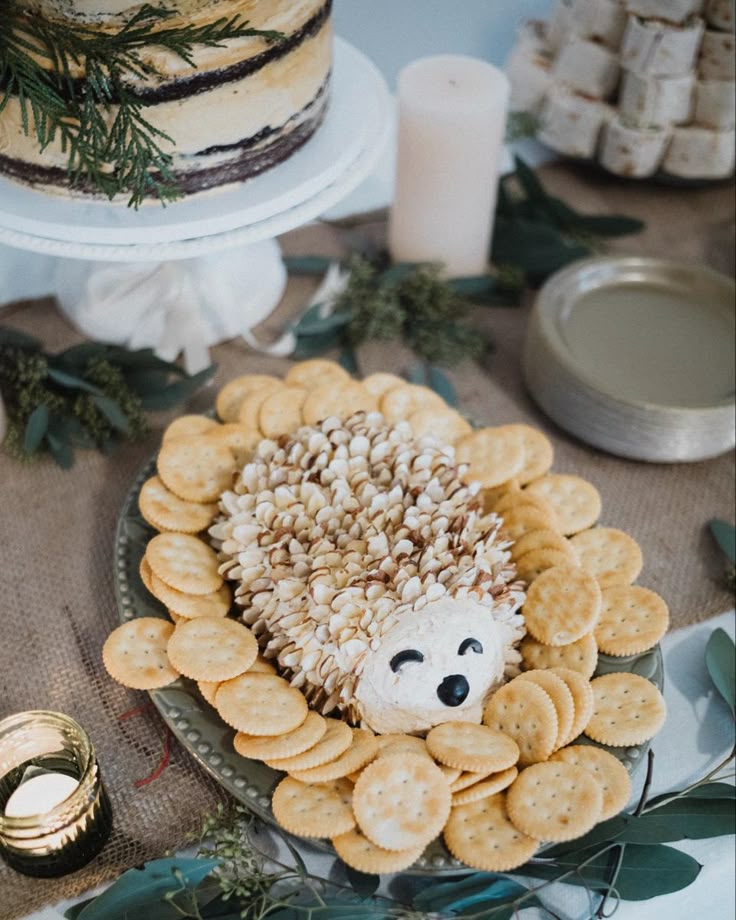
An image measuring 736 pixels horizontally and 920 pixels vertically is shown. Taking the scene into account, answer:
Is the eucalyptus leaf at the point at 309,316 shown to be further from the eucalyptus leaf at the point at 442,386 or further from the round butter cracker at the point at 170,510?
the round butter cracker at the point at 170,510

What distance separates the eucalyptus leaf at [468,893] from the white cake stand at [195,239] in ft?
1.52

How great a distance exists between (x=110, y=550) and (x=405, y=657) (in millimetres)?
335

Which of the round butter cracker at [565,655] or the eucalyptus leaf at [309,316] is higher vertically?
the round butter cracker at [565,655]

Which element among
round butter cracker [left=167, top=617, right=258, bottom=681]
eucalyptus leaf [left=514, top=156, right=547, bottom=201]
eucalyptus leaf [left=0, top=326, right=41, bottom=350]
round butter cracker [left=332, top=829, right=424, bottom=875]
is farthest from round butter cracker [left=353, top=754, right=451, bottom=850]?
eucalyptus leaf [left=514, top=156, right=547, bottom=201]

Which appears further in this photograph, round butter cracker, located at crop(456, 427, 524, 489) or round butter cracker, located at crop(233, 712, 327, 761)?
round butter cracker, located at crop(456, 427, 524, 489)

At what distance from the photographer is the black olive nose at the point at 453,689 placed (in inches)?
22.6

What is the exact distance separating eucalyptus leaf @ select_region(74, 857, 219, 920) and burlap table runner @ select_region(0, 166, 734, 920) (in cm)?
5

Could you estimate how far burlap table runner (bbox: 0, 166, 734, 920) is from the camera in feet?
2.10

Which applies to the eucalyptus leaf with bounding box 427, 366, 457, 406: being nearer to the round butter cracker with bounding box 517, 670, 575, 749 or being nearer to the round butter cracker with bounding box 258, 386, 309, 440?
the round butter cracker with bounding box 258, 386, 309, 440

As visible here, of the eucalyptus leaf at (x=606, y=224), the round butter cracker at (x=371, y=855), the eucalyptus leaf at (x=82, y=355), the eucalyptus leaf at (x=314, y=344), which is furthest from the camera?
the eucalyptus leaf at (x=606, y=224)

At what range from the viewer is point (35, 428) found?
836 mm

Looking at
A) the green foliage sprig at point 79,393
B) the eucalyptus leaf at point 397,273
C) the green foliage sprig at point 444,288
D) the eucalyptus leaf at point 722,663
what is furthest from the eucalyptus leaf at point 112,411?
the eucalyptus leaf at point 722,663

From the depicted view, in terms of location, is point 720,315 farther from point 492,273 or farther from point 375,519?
point 375,519

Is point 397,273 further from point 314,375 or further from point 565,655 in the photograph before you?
point 565,655
